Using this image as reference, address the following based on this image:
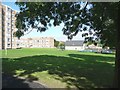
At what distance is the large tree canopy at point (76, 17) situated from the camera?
1146 cm

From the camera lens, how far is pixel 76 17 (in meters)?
13.8

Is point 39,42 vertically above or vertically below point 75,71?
above

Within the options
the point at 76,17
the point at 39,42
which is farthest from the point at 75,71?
the point at 39,42

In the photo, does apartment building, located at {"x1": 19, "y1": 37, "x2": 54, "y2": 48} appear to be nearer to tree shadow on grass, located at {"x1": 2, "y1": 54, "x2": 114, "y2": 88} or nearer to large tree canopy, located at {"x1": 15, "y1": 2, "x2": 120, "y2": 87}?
tree shadow on grass, located at {"x1": 2, "y1": 54, "x2": 114, "y2": 88}

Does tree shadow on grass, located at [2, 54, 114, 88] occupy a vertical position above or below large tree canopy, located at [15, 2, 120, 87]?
below

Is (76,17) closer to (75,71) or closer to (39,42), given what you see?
(75,71)

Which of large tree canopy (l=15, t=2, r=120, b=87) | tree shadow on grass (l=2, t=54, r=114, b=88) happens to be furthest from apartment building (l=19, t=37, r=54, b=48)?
large tree canopy (l=15, t=2, r=120, b=87)

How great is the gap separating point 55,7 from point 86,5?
2.02m

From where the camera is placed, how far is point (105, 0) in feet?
36.0

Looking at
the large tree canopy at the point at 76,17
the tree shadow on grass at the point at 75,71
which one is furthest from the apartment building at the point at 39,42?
the large tree canopy at the point at 76,17

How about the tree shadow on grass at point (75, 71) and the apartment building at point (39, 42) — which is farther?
the apartment building at point (39, 42)

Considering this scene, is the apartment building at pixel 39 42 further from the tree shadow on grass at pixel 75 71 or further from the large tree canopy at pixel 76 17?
the large tree canopy at pixel 76 17

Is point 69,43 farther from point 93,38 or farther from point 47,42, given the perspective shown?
point 93,38

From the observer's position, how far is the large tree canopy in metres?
11.5
